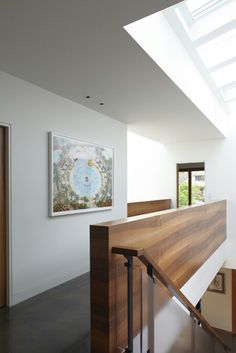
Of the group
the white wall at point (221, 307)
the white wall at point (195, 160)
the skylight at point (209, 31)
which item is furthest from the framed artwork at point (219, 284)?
the skylight at point (209, 31)

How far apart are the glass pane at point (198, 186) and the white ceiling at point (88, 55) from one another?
3305 mm

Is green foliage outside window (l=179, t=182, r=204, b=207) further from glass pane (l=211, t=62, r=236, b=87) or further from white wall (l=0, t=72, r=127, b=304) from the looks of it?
white wall (l=0, t=72, r=127, b=304)

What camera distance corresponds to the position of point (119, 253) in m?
1.87

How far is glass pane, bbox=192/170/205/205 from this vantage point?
7.62 meters

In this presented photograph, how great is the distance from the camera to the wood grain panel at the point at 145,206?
6098 millimetres

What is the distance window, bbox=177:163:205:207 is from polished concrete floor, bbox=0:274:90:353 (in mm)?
5163

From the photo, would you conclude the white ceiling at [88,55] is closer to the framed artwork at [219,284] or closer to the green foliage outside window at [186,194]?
the green foliage outside window at [186,194]

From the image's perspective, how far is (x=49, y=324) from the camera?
8.43 ft

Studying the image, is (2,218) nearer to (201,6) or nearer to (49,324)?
(49,324)

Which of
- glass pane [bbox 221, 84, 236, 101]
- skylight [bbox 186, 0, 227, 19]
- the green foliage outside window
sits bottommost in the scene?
the green foliage outside window

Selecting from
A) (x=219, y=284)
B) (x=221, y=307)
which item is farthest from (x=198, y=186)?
(x=221, y=307)

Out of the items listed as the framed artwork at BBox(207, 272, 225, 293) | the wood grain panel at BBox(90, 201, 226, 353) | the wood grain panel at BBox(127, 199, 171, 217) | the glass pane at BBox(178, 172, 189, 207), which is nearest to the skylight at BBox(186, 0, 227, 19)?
the wood grain panel at BBox(90, 201, 226, 353)

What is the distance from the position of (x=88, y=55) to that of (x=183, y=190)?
5.94 m

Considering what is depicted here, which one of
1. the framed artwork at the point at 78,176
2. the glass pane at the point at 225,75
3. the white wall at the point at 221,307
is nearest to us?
the framed artwork at the point at 78,176
